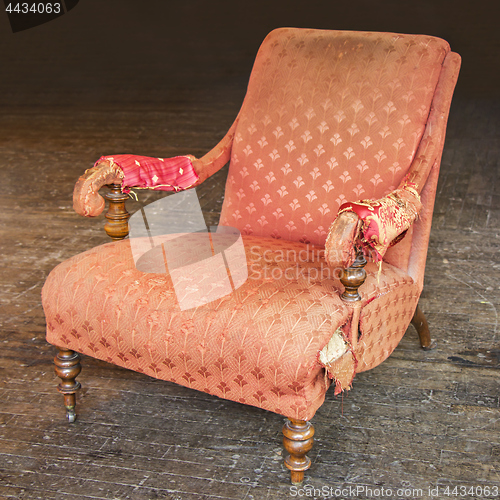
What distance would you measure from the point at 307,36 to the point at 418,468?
1300mm

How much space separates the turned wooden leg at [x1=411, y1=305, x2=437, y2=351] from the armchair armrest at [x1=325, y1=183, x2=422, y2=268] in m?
0.67

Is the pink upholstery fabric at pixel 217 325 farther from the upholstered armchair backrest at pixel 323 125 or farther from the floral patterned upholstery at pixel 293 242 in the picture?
the upholstered armchair backrest at pixel 323 125

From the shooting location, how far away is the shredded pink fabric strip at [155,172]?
1663 mm

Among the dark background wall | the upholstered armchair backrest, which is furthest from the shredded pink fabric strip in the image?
the dark background wall

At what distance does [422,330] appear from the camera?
6.64 feet

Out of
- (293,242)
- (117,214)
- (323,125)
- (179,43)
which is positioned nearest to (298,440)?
(293,242)

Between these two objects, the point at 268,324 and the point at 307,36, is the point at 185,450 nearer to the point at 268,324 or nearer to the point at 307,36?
the point at 268,324

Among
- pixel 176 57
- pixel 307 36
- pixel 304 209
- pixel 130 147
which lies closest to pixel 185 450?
pixel 304 209

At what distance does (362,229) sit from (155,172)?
0.71m

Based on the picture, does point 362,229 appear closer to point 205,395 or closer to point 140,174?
point 140,174

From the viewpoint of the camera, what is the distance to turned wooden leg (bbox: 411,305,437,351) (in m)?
1.99

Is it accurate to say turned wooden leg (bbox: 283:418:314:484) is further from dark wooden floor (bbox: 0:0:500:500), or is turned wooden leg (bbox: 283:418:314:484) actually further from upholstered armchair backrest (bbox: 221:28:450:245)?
upholstered armchair backrest (bbox: 221:28:450:245)

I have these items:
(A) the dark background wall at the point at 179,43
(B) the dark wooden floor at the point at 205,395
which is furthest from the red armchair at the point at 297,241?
(A) the dark background wall at the point at 179,43

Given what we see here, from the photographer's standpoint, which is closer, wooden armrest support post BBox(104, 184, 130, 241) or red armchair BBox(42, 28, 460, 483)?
red armchair BBox(42, 28, 460, 483)
